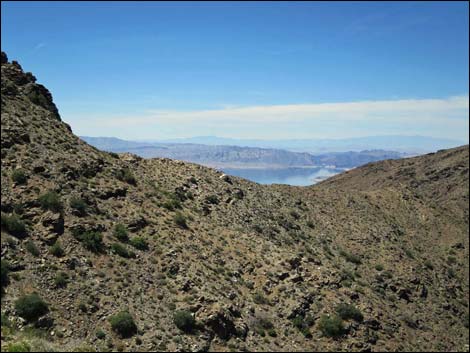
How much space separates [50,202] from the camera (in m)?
28.0

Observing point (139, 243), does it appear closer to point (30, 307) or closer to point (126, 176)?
point (126, 176)

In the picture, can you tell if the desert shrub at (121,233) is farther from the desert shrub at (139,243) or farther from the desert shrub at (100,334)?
the desert shrub at (100,334)

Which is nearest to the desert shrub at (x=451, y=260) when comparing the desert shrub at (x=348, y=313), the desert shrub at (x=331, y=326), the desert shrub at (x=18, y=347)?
the desert shrub at (x=348, y=313)

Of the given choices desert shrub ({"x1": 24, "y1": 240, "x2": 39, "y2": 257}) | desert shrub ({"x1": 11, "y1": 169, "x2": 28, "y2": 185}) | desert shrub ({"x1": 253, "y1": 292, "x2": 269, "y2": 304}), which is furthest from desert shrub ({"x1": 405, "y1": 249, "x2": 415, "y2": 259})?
desert shrub ({"x1": 11, "y1": 169, "x2": 28, "y2": 185})

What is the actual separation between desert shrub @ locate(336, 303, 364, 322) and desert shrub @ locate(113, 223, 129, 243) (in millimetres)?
16920

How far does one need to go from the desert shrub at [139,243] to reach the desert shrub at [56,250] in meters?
5.07

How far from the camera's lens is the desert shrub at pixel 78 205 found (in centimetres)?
2938

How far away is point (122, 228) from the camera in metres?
30.1

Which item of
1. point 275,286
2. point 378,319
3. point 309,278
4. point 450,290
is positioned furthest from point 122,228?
point 450,290

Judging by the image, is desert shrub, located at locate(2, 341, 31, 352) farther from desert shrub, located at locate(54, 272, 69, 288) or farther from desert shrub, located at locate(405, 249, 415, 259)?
desert shrub, located at locate(405, 249, 415, 259)

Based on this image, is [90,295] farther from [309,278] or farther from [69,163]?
[309,278]

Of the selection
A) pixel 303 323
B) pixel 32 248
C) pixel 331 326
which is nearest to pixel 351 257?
pixel 331 326

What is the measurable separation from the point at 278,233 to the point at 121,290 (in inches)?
822

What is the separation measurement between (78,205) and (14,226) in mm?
5085
